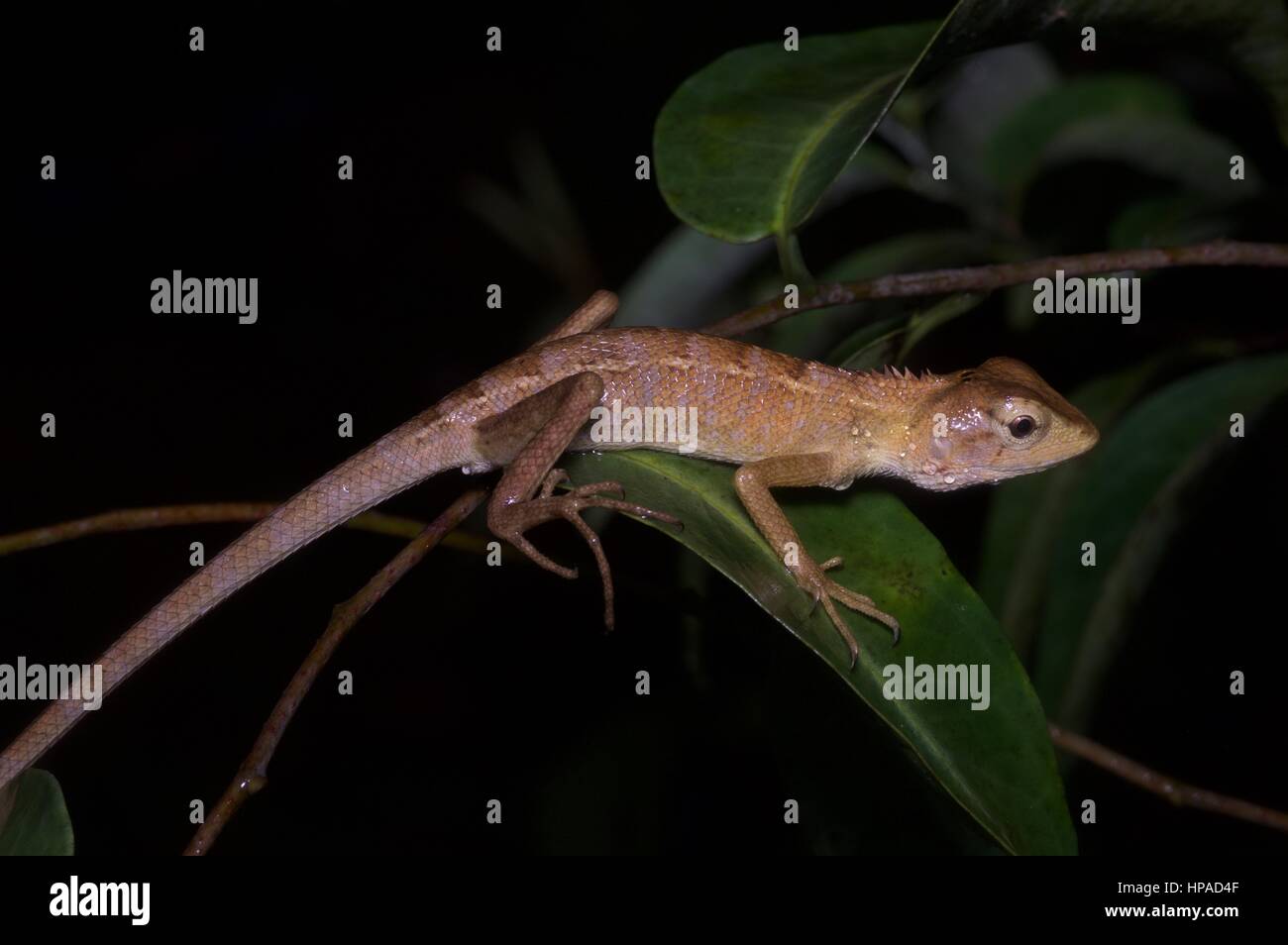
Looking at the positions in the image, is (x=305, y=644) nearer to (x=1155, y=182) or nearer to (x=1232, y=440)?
(x=1232, y=440)

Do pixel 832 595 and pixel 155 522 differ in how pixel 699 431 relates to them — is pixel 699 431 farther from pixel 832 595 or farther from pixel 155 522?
pixel 155 522

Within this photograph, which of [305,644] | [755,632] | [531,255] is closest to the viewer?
[755,632]

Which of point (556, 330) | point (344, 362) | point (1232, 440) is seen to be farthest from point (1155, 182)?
point (344, 362)

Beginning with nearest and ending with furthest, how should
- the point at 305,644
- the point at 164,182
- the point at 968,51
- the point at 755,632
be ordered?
the point at 968,51
the point at 755,632
the point at 305,644
the point at 164,182

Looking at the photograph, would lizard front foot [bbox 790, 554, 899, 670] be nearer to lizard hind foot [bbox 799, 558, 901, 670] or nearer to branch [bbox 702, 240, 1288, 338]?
lizard hind foot [bbox 799, 558, 901, 670]

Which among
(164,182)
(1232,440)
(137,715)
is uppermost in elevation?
(164,182)
